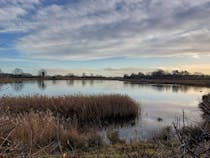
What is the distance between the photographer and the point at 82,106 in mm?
15398

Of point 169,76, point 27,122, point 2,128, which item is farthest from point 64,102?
point 169,76

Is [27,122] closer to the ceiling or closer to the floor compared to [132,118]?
closer to the ceiling

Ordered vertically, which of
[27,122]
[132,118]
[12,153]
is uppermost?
[12,153]

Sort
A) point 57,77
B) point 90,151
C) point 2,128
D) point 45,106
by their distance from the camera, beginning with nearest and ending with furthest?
point 2,128 < point 90,151 < point 45,106 < point 57,77

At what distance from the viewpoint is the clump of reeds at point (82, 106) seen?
48.7 feet

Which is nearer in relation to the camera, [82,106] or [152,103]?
[82,106]

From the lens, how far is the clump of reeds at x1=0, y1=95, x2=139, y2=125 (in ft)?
48.7

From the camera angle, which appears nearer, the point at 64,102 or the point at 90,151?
the point at 90,151

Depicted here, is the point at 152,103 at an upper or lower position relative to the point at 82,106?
lower

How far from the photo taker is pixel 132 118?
50.8 ft

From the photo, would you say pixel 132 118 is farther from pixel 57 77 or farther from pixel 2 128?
pixel 57 77

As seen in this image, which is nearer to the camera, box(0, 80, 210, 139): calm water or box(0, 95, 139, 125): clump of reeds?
box(0, 80, 210, 139): calm water

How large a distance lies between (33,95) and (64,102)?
2.05m

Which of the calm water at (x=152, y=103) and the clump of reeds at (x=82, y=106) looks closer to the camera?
the calm water at (x=152, y=103)
